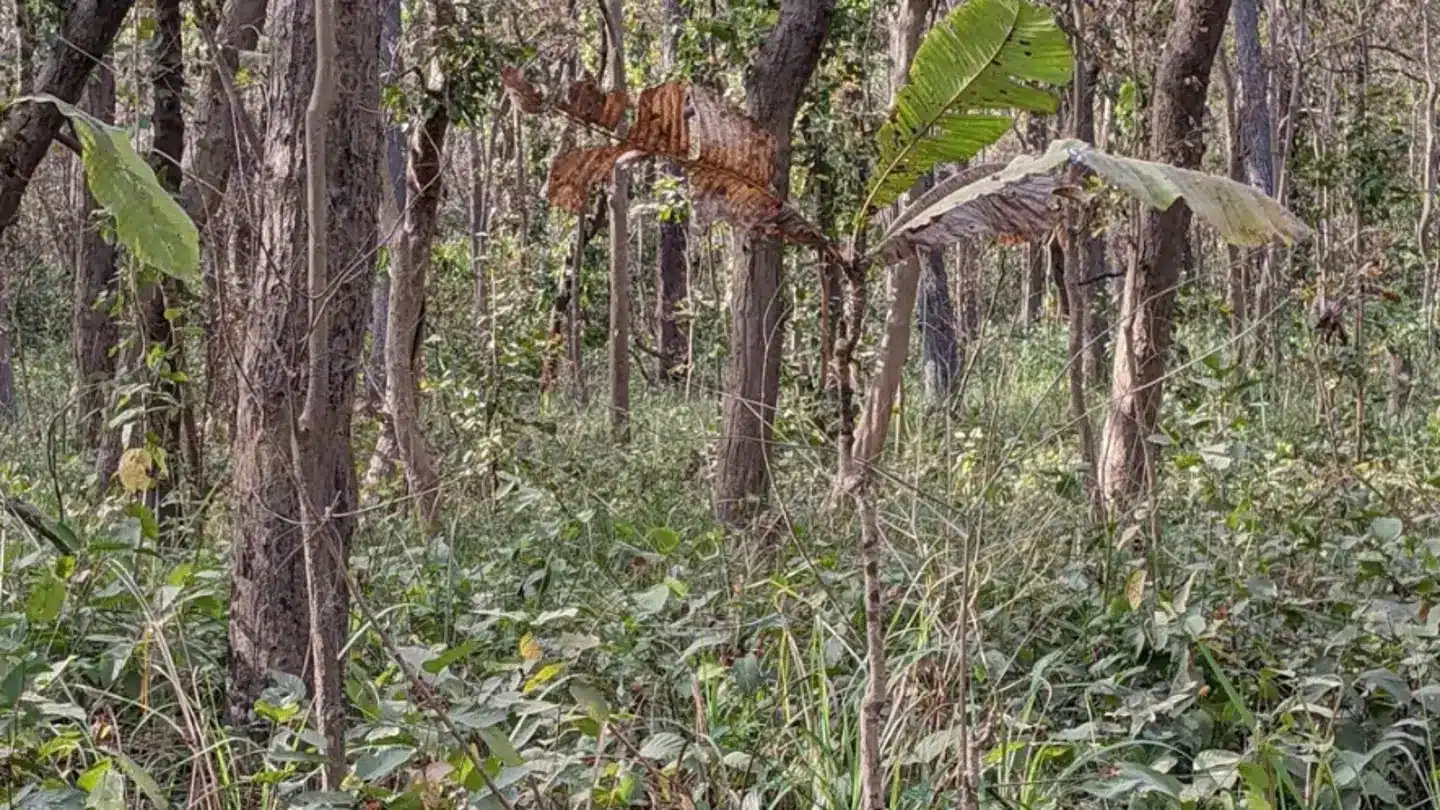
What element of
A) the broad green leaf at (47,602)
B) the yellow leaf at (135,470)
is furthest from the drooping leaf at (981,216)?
the yellow leaf at (135,470)

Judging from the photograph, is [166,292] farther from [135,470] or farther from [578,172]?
[578,172]

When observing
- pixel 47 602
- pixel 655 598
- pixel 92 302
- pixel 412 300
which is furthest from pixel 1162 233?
pixel 92 302

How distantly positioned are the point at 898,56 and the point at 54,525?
3.75 m

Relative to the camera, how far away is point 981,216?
2105 mm

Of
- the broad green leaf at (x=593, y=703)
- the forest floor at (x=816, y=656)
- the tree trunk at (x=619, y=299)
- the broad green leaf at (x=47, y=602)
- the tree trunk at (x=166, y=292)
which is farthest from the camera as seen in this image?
the tree trunk at (x=619, y=299)

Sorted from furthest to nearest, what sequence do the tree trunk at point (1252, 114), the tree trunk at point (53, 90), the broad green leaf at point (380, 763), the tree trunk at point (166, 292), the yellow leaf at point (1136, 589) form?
the tree trunk at point (1252, 114) < the tree trunk at point (166, 292) < the tree trunk at point (53, 90) < the yellow leaf at point (1136, 589) < the broad green leaf at point (380, 763)

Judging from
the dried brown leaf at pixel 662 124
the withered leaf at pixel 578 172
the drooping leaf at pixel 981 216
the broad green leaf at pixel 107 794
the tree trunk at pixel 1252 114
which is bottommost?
the broad green leaf at pixel 107 794

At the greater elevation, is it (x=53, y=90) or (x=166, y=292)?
(x=53, y=90)

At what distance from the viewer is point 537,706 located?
263cm

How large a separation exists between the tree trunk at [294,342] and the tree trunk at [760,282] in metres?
2.54

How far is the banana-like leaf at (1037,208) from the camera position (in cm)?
202

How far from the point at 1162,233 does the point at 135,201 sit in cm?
419

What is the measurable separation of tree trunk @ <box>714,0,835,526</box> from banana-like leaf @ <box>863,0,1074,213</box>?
134 inches

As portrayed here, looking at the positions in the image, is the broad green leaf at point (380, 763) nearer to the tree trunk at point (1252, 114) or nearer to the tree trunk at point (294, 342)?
the tree trunk at point (294, 342)
